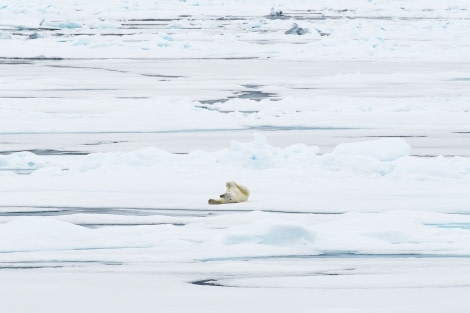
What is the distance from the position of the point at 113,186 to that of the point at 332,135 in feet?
10.5

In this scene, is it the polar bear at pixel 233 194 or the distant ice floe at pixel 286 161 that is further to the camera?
the distant ice floe at pixel 286 161

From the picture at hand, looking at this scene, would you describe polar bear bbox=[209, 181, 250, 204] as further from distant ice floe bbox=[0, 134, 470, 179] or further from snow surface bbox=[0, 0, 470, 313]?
distant ice floe bbox=[0, 134, 470, 179]

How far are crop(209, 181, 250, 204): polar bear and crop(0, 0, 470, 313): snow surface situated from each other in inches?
3.5

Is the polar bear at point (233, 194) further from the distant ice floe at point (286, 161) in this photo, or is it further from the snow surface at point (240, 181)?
the distant ice floe at point (286, 161)

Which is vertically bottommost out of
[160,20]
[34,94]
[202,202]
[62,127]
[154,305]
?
[154,305]

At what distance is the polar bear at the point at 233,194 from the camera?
21.5 feet

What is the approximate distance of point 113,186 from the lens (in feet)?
23.3

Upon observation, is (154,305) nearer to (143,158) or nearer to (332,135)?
(143,158)

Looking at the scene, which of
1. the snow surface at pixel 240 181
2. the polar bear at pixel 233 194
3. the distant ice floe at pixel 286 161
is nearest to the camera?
the snow surface at pixel 240 181

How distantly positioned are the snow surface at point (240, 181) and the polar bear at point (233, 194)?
89mm

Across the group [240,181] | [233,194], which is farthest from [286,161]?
[233,194]

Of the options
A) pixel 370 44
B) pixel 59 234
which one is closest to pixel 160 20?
pixel 370 44

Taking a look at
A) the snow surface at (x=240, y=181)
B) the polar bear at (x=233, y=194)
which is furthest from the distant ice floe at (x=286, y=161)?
the polar bear at (x=233, y=194)

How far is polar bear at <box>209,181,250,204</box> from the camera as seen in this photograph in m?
6.54
